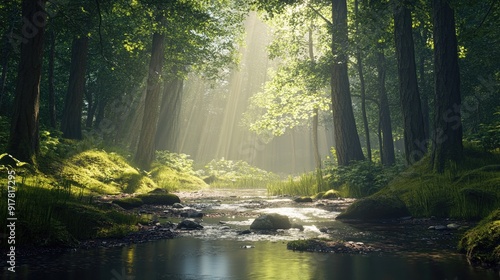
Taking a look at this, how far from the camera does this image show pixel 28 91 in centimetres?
1159

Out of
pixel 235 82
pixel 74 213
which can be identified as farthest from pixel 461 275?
pixel 235 82

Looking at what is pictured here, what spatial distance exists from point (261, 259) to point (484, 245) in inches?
114

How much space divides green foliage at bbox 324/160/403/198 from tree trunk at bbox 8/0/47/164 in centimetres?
1124

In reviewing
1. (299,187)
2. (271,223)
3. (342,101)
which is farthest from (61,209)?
(342,101)

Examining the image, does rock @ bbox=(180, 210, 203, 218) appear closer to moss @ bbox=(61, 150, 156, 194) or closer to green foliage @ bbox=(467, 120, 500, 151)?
moss @ bbox=(61, 150, 156, 194)

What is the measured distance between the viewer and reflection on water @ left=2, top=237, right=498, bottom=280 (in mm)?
4887

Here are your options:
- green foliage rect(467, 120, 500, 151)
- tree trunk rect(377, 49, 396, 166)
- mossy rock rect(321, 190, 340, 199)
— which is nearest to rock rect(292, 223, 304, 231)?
green foliage rect(467, 120, 500, 151)

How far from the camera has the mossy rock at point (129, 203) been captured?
1184cm

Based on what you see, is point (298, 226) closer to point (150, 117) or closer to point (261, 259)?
point (261, 259)

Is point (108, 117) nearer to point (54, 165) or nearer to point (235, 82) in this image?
point (54, 165)

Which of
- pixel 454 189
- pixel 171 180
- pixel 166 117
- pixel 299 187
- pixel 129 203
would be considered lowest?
pixel 129 203

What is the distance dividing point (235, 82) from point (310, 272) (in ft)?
252

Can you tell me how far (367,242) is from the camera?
7.05 meters

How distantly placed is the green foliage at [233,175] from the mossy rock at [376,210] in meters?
19.7
